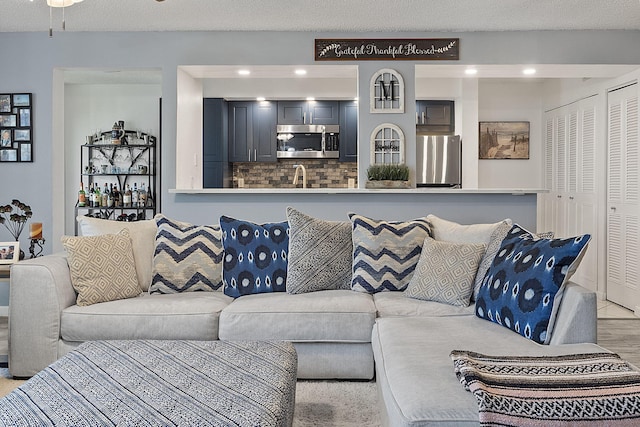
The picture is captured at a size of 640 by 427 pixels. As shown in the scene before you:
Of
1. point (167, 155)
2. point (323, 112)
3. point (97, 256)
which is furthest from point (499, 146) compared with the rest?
point (97, 256)

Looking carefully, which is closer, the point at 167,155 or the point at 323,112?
the point at 167,155

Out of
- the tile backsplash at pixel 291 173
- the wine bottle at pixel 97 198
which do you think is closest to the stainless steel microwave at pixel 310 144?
the tile backsplash at pixel 291 173

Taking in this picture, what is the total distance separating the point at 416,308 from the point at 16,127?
164 inches

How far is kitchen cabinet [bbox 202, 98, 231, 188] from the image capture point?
7.84 metres

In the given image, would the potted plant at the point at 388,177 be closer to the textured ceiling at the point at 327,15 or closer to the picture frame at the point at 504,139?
the textured ceiling at the point at 327,15

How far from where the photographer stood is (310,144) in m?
8.16

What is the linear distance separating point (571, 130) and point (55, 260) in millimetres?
5641

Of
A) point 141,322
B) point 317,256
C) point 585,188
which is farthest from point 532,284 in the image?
point 585,188

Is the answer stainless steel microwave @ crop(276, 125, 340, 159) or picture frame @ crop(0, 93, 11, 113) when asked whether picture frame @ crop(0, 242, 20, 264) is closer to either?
picture frame @ crop(0, 93, 11, 113)

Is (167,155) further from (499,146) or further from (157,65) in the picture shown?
(499,146)

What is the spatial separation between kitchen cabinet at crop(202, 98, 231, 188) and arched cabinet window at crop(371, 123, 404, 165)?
291 cm

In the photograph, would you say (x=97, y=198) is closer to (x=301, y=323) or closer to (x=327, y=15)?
(x=327, y=15)

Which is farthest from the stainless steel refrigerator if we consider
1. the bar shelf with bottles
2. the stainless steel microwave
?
the bar shelf with bottles

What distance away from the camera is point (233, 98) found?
792 cm
